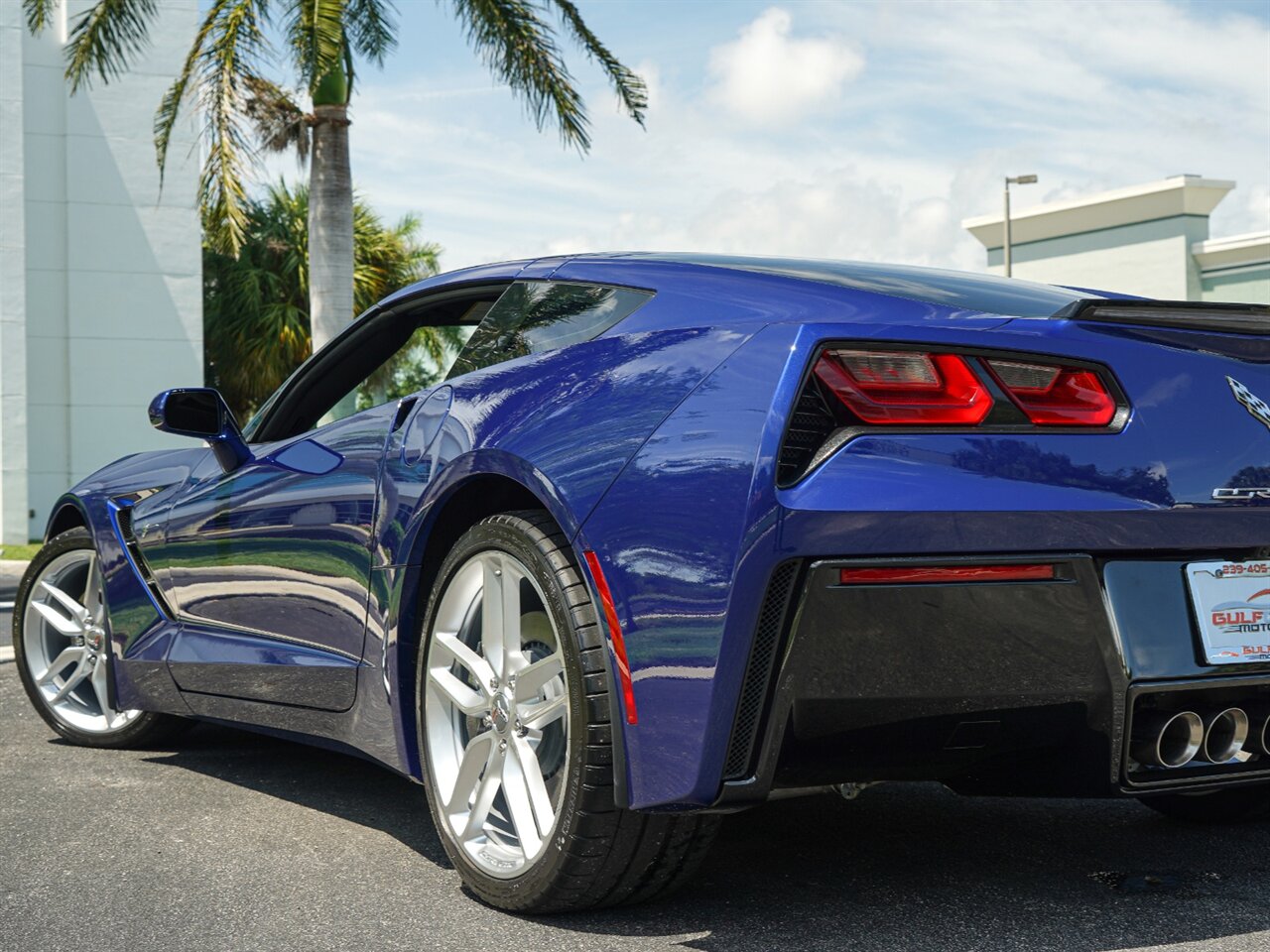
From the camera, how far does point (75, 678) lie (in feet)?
16.5

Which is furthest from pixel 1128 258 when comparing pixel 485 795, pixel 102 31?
pixel 485 795

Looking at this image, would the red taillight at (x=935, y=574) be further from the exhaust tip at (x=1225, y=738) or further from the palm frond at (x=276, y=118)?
the palm frond at (x=276, y=118)

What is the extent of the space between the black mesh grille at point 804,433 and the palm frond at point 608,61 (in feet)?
40.9

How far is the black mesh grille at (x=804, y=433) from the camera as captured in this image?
2527mm

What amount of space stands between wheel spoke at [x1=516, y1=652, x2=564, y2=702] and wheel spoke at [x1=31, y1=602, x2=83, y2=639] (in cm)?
253

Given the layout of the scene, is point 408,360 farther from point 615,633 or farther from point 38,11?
point 615,633

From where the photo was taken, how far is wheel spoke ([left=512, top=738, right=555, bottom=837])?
9.70ft

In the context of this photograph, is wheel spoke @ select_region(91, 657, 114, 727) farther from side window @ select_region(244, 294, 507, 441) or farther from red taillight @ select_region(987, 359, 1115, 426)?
red taillight @ select_region(987, 359, 1115, 426)

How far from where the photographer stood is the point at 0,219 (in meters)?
22.8

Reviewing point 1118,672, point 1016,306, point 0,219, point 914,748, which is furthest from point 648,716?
point 0,219

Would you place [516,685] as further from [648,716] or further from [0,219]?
[0,219]

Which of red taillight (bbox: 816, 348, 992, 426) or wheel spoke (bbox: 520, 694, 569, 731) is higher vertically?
red taillight (bbox: 816, 348, 992, 426)

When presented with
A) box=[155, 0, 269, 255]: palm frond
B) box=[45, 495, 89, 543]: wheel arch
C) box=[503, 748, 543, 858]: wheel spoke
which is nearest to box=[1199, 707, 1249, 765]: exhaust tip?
box=[503, 748, 543, 858]: wheel spoke

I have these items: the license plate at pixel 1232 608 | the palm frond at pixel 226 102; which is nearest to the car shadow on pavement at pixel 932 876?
the license plate at pixel 1232 608
